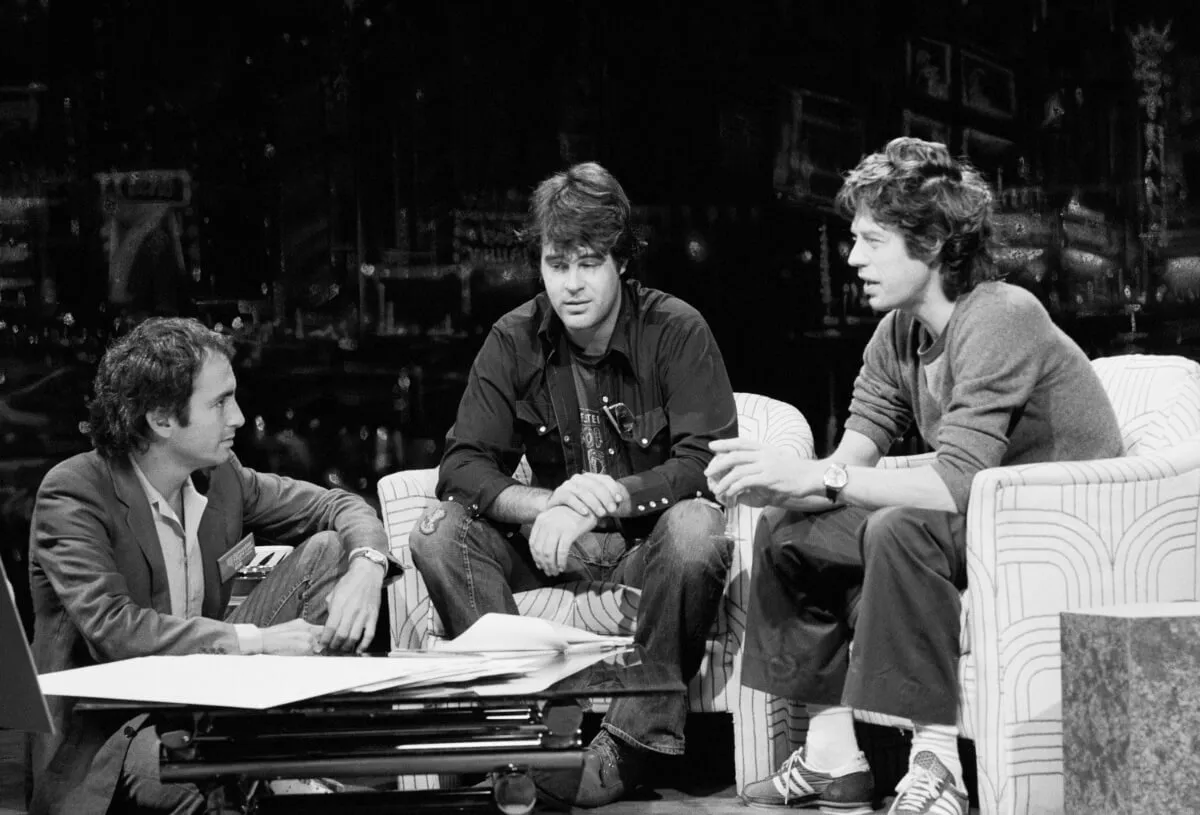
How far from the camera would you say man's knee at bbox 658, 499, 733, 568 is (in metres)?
2.77

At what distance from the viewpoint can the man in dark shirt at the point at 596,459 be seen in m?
2.78

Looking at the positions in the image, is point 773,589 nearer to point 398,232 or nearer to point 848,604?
point 848,604

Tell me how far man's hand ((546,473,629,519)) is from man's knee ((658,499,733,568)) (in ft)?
0.35

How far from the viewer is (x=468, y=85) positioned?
428 centimetres

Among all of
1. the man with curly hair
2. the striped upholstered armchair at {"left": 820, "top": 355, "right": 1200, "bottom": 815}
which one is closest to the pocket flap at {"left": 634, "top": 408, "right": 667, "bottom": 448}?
the man with curly hair

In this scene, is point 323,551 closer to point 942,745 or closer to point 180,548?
point 180,548

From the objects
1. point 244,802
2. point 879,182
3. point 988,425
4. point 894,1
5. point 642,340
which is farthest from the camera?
point 894,1

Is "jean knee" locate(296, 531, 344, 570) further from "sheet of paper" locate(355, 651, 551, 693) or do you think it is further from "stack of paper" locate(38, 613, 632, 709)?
"sheet of paper" locate(355, 651, 551, 693)

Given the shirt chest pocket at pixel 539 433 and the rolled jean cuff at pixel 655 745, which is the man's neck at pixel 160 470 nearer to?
the shirt chest pocket at pixel 539 433

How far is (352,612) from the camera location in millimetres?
2500

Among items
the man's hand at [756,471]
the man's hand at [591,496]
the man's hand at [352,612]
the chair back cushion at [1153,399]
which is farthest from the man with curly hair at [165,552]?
the chair back cushion at [1153,399]

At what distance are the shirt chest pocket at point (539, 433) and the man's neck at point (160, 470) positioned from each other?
2.63 feet

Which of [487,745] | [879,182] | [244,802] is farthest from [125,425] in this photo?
[879,182]

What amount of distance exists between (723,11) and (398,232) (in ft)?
3.84
